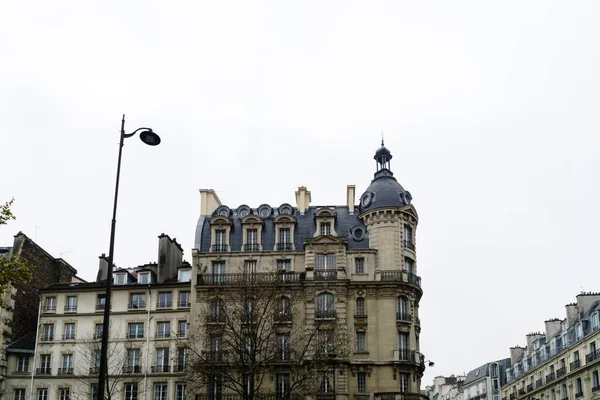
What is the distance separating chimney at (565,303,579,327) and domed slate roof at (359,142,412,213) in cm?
2011

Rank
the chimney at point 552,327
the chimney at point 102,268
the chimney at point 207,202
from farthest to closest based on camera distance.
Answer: the chimney at point 552,327 → the chimney at point 102,268 → the chimney at point 207,202

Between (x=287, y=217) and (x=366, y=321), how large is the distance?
8.66 metres

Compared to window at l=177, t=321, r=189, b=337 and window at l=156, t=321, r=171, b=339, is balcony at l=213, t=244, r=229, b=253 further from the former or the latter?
window at l=156, t=321, r=171, b=339

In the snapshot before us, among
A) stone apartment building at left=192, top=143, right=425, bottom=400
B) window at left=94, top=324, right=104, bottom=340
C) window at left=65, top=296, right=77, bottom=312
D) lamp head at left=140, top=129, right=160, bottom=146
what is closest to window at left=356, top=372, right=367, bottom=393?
stone apartment building at left=192, top=143, right=425, bottom=400

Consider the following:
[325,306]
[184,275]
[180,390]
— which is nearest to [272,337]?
[325,306]

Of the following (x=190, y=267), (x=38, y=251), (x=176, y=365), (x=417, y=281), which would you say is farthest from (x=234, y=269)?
(x=38, y=251)

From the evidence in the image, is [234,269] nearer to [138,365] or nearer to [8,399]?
[138,365]

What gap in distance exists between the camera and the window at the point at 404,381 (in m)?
45.3

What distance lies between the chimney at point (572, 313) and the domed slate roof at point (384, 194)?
2011 cm

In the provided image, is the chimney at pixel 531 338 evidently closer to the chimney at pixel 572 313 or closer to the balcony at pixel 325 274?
the chimney at pixel 572 313

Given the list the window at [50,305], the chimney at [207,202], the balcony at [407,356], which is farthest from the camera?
the chimney at [207,202]

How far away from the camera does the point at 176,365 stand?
47.4m

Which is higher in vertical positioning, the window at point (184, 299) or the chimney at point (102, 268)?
the chimney at point (102, 268)

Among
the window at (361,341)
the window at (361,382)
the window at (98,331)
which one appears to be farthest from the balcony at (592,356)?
the window at (98,331)
